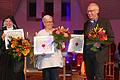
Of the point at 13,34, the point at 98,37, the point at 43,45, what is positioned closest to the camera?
the point at 98,37

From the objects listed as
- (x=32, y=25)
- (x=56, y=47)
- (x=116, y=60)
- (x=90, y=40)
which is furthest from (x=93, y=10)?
(x=32, y=25)

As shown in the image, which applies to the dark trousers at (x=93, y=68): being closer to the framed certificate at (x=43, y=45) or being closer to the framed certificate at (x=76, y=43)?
the framed certificate at (x=76, y=43)

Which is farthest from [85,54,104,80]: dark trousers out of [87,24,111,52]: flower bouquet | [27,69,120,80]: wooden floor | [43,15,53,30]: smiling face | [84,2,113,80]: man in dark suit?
[27,69,120,80]: wooden floor

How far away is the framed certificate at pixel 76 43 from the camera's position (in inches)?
225

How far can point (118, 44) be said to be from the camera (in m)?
11.6

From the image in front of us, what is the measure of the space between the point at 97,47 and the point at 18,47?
1251 mm

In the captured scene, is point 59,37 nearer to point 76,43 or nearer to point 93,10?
point 76,43

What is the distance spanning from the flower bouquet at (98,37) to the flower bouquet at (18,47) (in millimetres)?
1034

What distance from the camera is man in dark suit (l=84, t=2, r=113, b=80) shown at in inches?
211

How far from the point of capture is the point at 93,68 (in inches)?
215

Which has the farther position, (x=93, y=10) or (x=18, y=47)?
(x=18, y=47)

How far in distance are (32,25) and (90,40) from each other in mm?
7419

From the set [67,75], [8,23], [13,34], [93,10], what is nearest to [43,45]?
[13,34]

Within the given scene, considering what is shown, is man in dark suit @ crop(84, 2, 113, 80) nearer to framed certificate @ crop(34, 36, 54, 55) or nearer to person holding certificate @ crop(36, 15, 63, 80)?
person holding certificate @ crop(36, 15, 63, 80)
